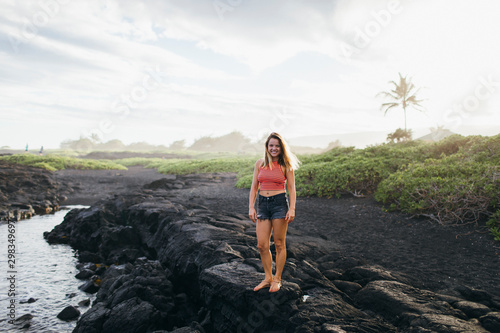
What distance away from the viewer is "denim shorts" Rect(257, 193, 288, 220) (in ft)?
13.5

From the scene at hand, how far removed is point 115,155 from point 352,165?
6058cm

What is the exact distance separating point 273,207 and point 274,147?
0.84 m

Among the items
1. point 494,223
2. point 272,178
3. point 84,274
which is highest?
point 272,178

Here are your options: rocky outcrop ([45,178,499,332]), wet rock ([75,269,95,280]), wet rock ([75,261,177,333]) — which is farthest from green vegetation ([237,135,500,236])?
wet rock ([75,269,95,280])

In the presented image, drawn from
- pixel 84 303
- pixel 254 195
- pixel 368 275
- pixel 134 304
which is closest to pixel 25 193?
pixel 84 303

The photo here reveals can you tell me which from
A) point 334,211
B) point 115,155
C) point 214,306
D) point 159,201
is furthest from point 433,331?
point 115,155

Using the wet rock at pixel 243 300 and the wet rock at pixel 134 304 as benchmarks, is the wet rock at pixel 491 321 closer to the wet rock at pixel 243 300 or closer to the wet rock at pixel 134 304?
the wet rock at pixel 243 300

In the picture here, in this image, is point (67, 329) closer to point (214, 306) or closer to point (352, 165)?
point (214, 306)

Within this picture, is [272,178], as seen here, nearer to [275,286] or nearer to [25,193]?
[275,286]

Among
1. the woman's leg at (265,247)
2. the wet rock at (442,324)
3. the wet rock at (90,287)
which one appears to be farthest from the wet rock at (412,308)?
the wet rock at (90,287)

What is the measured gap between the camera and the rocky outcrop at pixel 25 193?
553 inches

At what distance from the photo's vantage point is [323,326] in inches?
135

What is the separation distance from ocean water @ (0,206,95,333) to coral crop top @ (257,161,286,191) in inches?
182

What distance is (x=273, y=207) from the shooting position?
4.14 metres
